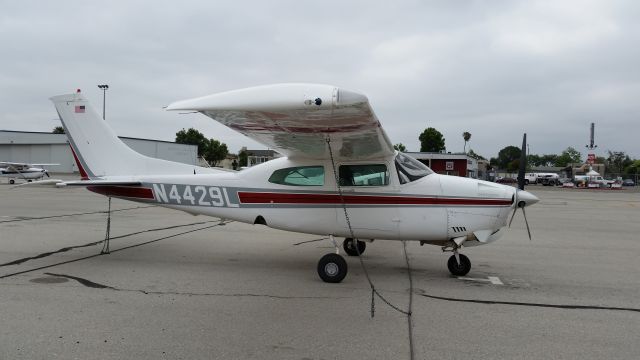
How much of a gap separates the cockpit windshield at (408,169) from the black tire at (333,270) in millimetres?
1543

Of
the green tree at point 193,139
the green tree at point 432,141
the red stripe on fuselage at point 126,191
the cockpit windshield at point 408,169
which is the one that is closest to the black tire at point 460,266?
the cockpit windshield at point 408,169

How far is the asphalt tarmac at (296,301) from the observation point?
162 inches

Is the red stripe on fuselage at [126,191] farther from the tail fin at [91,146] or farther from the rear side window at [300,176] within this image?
the rear side window at [300,176]

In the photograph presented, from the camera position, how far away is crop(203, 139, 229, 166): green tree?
92.9 metres

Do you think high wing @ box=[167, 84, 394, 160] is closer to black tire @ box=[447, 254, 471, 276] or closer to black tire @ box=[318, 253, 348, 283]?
black tire @ box=[318, 253, 348, 283]

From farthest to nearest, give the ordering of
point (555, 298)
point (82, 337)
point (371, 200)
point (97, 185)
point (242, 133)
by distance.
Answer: point (97, 185)
point (371, 200)
point (242, 133)
point (555, 298)
point (82, 337)

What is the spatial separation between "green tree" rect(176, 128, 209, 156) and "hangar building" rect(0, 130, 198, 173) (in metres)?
24.4

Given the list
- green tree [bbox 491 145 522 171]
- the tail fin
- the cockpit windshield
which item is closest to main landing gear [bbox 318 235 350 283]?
the cockpit windshield

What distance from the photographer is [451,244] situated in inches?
275

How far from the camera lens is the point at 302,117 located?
511cm

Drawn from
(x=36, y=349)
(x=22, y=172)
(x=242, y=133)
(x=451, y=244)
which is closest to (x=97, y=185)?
(x=242, y=133)

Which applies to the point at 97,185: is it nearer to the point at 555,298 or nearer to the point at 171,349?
the point at 171,349

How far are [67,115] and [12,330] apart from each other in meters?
5.10

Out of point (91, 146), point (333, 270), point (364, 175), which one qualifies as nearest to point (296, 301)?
point (333, 270)
